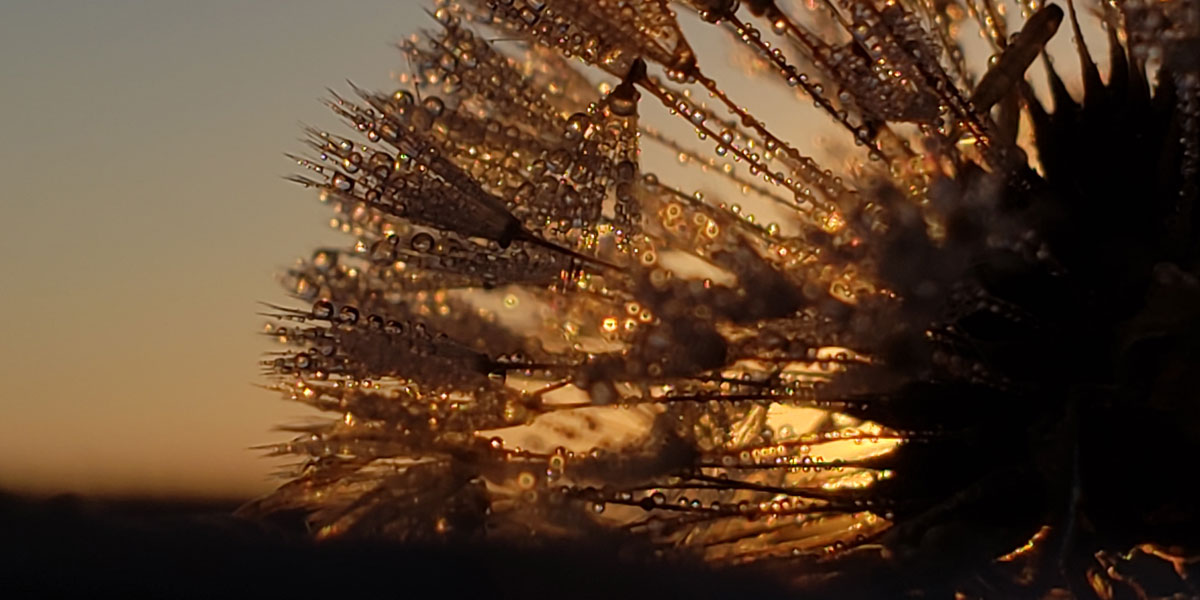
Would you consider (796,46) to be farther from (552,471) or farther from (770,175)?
(552,471)

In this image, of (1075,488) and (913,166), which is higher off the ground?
(913,166)

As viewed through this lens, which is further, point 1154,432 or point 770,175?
point 770,175

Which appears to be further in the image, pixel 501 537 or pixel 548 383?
pixel 548 383

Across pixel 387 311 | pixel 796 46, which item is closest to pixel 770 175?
pixel 796 46

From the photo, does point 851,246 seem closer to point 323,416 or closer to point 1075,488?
point 1075,488

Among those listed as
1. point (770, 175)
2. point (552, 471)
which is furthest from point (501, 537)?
point (770, 175)

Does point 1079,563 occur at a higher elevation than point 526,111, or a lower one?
lower
